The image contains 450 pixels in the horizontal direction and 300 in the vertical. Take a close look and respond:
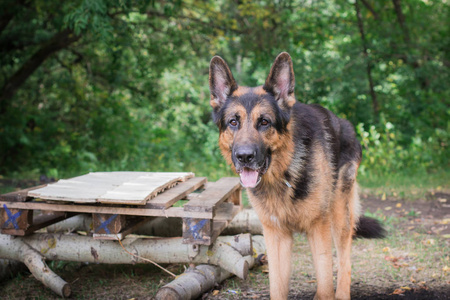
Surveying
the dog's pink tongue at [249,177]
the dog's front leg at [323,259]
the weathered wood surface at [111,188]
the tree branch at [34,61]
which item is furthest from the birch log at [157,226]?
the tree branch at [34,61]

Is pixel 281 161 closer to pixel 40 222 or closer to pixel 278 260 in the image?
pixel 278 260

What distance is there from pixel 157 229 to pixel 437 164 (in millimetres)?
8122

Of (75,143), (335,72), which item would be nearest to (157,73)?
(75,143)

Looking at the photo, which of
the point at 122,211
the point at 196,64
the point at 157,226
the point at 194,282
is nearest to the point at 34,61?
the point at 196,64

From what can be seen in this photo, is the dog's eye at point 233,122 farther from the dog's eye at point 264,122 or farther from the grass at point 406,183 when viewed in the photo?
the grass at point 406,183

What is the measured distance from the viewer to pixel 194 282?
359cm

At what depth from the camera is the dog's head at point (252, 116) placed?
9.88 ft

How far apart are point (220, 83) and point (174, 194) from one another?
1.26 meters

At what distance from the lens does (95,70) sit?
12.6m

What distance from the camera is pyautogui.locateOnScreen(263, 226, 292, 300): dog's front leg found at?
3.47 m

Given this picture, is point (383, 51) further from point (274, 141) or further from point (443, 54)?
point (274, 141)

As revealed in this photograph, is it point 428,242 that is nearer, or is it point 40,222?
point 40,222

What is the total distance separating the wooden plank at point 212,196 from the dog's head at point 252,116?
587mm

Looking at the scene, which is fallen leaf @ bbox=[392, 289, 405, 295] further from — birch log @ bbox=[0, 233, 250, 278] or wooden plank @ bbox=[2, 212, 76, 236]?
wooden plank @ bbox=[2, 212, 76, 236]
